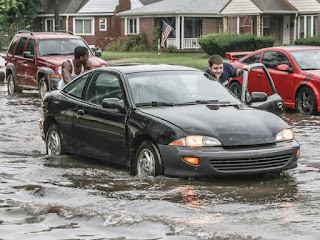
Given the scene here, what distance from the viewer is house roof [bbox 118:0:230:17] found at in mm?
56812

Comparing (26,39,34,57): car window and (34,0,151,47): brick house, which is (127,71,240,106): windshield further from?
(34,0,151,47): brick house

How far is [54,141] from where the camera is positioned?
12078 mm

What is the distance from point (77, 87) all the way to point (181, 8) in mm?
46062

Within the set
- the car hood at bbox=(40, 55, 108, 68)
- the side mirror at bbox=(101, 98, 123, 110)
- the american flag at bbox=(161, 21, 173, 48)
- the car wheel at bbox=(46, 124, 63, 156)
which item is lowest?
the car wheel at bbox=(46, 124, 63, 156)

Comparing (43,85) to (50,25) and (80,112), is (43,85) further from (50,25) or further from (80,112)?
(50,25)

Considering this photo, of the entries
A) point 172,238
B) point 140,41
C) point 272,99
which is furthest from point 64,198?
→ point 140,41

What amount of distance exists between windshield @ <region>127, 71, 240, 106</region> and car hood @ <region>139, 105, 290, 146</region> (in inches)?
10.7

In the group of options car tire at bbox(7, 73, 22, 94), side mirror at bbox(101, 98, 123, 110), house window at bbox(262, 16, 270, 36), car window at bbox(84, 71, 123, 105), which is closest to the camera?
side mirror at bbox(101, 98, 123, 110)

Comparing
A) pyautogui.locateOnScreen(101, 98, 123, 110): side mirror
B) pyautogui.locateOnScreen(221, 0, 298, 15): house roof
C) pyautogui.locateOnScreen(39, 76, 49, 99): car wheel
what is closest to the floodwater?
pyautogui.locateOnScreen(101, 98, 123, 110): side mirror

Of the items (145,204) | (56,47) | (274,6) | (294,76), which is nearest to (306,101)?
(294,76)

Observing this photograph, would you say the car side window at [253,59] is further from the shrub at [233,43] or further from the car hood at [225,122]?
the shrub at [233,43]

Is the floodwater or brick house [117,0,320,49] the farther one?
brick house [117,0,320,49]

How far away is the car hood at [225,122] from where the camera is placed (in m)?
9.44

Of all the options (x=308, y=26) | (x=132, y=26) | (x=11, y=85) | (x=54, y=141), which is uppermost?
(x=132, y=26)
